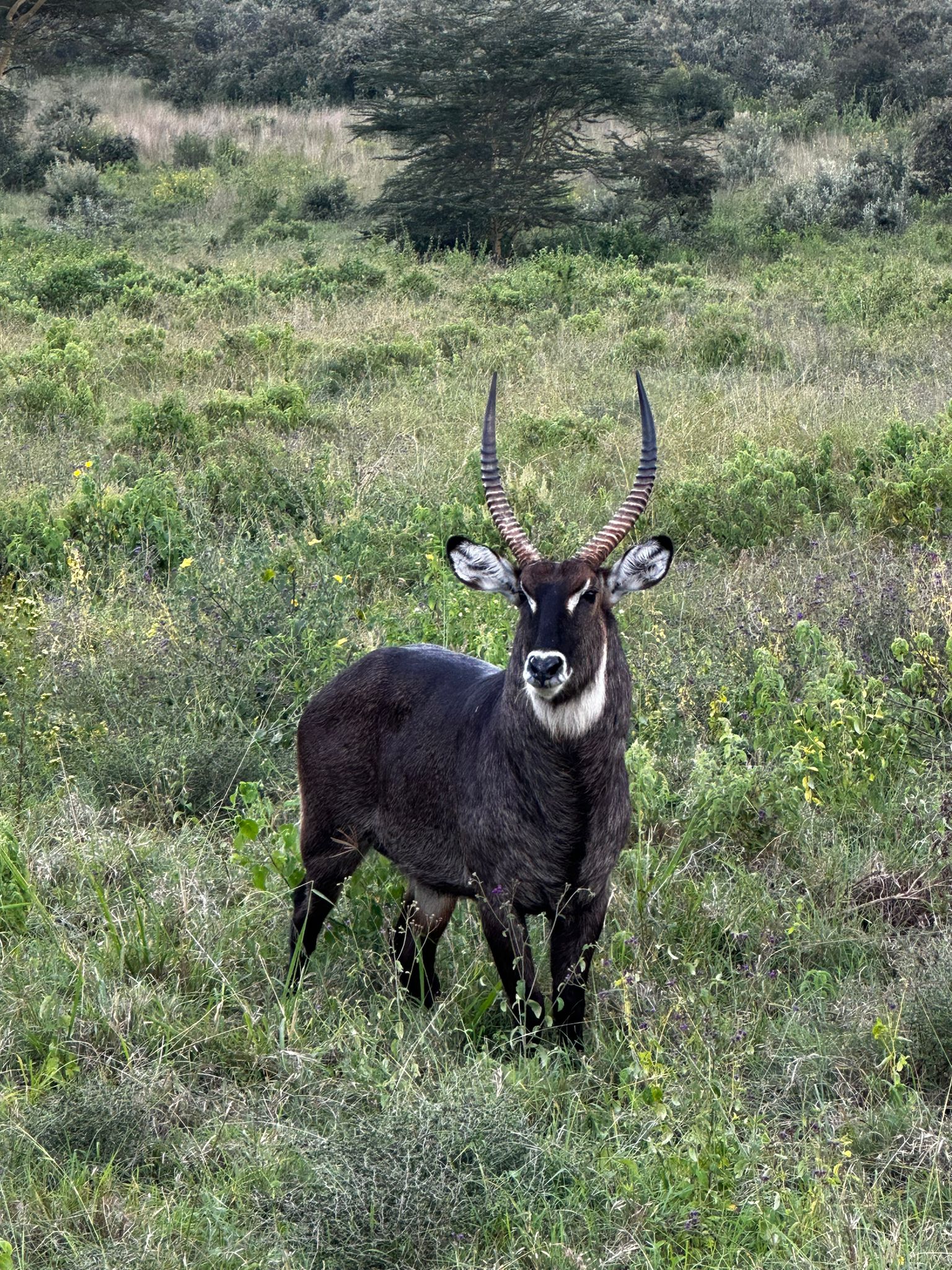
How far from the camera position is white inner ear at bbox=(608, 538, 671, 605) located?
3430 mm

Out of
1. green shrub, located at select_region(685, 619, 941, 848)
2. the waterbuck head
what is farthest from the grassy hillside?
the waterbuck head

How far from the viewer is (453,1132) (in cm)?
287

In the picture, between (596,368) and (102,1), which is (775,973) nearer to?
(596,368)

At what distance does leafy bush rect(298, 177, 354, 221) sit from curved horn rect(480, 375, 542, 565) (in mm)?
19132

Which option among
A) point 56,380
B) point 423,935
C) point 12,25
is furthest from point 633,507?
point 12,25

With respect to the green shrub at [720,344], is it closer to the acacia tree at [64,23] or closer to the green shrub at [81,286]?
the green shrub at [81,286]

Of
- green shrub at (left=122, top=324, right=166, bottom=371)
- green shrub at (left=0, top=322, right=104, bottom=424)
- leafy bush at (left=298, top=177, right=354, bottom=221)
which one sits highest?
green shrub at (left=0, top=322, right=104, bottom=424)

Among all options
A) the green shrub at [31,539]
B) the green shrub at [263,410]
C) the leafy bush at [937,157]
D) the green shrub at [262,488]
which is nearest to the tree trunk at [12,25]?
the leafy bush at [937,157]

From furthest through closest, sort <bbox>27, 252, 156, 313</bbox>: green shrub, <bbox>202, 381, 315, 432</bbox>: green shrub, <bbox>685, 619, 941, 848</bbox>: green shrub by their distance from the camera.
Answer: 1. <bbox>27, 252, 156, 313</bbox>: green shrub
2. <bbox>202, 381, 315, 432</bbox>: green shrub
3. <bbox>685, 619, 941, 848</bbox>: green shrub

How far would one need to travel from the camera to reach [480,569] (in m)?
3.53

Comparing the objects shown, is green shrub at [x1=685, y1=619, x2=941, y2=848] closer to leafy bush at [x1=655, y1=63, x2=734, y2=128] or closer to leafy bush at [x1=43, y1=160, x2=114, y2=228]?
leafy bush at [x1=43, y1=160, x2=114, y2=228]

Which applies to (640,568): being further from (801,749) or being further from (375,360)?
(375,360)

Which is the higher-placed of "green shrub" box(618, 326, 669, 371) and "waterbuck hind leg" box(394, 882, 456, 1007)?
"waterbuck hind leg" box(394, 882, 456, 1007)

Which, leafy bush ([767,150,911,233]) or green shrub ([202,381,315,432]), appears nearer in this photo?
green shrub ([202,381,315,432])
